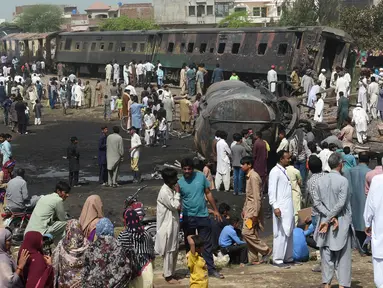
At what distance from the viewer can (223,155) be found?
53.2 feet

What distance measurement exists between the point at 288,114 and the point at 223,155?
279cm

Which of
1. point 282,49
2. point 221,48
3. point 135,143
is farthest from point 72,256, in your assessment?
point 221,48

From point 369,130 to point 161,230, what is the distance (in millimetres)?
14908

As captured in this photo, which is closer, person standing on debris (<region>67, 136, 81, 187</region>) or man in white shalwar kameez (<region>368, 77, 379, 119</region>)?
person standing on debris (<region>67, 136, 81, 187</region>)

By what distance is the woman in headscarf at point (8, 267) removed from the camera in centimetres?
764

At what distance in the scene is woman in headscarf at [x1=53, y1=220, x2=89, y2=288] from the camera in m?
7.68

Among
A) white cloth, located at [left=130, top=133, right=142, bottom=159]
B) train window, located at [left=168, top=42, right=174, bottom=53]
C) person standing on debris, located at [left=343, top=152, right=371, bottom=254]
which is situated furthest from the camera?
train window, located at [left=168, top=42, right=174, bottom=53]

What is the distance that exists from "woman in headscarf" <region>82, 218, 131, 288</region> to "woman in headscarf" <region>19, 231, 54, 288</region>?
0.51m

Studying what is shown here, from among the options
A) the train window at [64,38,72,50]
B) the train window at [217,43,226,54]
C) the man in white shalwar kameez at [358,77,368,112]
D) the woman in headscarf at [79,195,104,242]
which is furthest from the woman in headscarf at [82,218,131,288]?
the train window at [64,38,72,50]

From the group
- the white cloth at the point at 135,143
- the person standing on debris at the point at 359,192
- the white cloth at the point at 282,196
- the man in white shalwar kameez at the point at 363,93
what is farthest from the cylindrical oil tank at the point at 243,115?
the white cloth at the point at 282,196

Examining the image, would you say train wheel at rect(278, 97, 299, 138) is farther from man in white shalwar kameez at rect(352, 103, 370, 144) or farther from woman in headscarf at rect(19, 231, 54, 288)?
woman in headscarf at rect(19, 231, 54, 288)

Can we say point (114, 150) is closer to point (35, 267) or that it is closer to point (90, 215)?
point (90, 215)

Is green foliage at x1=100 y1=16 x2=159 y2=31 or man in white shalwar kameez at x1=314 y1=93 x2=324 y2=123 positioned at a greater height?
green foliage at x1=100 y1=16 x2=159 y2=31

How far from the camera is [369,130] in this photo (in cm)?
2308
